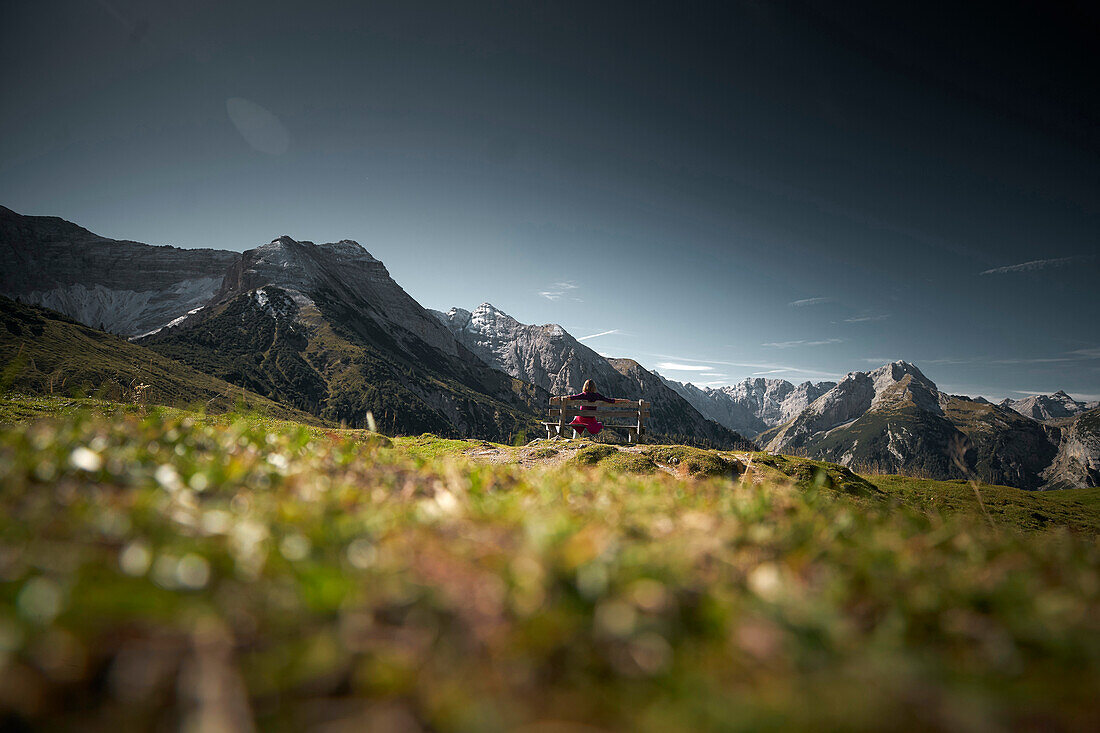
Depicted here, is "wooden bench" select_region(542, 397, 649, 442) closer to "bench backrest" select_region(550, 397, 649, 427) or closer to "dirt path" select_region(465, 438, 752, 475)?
"bench backrest" select_region(550, 397, 649, 427)

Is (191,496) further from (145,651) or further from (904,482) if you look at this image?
(904,482)

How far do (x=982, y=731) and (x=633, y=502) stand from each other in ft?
8.92

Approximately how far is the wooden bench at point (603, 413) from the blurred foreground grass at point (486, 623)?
17170mm

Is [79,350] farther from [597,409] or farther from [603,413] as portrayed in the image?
[603,413]

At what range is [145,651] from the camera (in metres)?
1.34

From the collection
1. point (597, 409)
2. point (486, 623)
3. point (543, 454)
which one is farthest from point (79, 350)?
point (486, 623)

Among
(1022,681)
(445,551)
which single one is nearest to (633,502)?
(445,551)

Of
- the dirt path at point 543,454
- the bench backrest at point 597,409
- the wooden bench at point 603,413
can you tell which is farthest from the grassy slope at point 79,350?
the dirt path at point 543,454

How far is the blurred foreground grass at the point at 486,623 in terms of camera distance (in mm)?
1251

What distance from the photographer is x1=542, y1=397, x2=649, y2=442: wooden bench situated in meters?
20.1

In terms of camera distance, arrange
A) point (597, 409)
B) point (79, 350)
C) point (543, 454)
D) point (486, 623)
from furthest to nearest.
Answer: point (79, 350) < point (597, 409) < point (543, 454) < point (486, 623)

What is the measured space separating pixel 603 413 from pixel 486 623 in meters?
19.5

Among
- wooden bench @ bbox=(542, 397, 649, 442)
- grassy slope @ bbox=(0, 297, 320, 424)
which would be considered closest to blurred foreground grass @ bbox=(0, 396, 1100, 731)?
wooden bench @ bbox=(542, 397, 649, 442)

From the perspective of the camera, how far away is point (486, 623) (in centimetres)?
166
